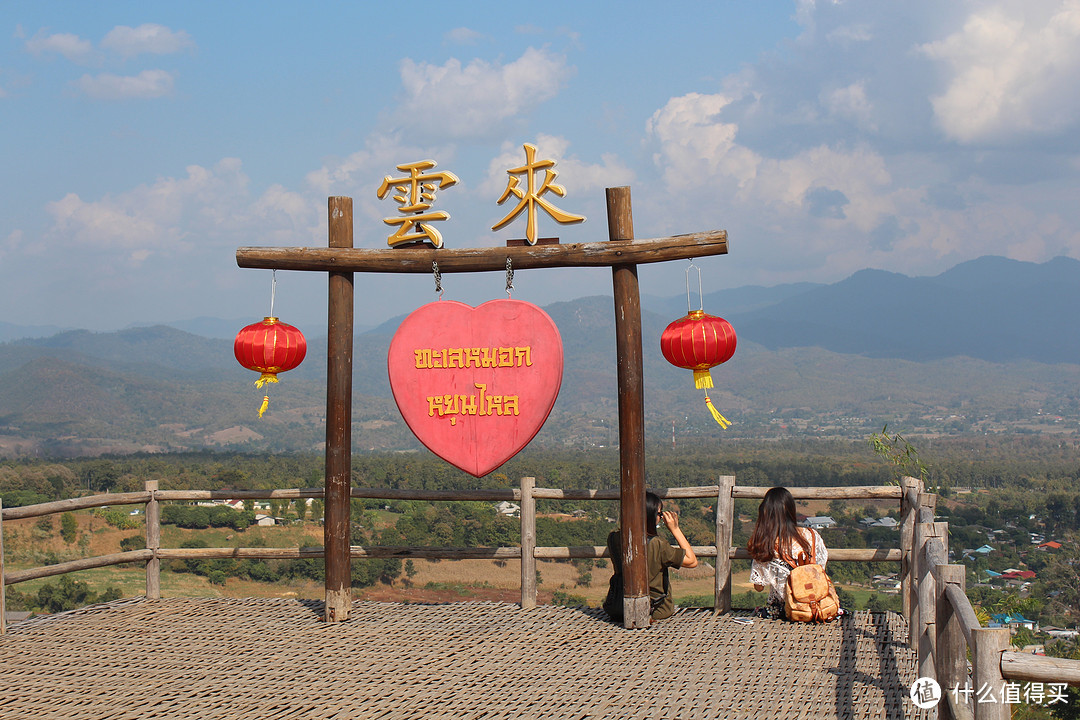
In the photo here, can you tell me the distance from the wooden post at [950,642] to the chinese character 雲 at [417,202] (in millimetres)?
3317

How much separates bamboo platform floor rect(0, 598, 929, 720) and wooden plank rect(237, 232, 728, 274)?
2.14 metres

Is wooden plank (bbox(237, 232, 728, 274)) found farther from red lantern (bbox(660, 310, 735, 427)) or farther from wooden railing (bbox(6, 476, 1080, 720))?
wooden railing (bbox(6, 476, 1080, 720))

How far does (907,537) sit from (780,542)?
80cm

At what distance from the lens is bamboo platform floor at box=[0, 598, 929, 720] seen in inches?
154

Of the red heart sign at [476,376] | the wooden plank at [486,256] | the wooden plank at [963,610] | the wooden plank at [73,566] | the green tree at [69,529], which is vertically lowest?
the green tree at [69,529]

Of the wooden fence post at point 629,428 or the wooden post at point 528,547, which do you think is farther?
the wooden post at point 528,547

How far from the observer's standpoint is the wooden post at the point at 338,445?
5.27 m

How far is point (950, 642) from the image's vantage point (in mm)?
3148

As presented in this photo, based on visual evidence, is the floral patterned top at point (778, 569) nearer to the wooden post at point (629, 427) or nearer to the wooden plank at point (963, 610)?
the wooden post at point (629, 427)

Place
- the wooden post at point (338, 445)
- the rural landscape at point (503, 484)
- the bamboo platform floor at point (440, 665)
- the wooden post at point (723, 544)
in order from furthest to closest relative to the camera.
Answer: the rural landscape at point (503, 484) < the wooden post at point (723, 544) < the wooden post at point (338, 445) < the bamboo platform floor at point (440, 665)

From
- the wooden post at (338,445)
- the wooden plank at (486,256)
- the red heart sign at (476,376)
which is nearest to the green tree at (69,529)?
the wooden post at (338,445)

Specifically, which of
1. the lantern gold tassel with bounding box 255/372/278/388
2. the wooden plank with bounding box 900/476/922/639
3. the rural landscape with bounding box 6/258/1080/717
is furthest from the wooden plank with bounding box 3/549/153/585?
the wooden plank with bounding box 900/476/922/639

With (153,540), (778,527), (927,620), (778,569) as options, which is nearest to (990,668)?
(927,620)

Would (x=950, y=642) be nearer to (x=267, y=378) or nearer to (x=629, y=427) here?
(x=629, y=427)
